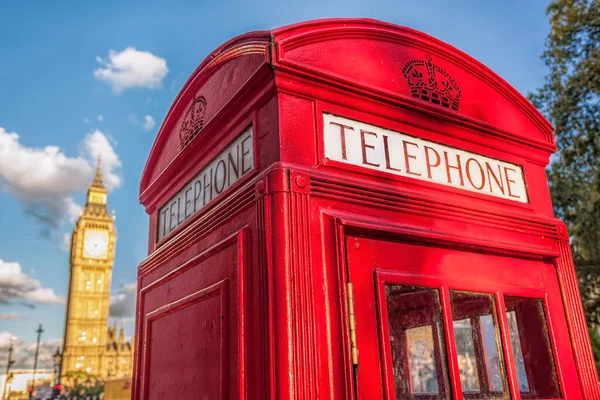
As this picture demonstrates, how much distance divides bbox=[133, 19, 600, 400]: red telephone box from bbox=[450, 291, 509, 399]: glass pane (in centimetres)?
1

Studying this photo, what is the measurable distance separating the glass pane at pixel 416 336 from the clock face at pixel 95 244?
101489 mm

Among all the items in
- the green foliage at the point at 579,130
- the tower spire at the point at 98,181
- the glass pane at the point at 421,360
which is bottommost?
the glass pane at the point at 421,360

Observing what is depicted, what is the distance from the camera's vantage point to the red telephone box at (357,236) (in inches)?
68.6

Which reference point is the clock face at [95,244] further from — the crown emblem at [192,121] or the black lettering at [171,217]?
the crown emblem at [192,121]

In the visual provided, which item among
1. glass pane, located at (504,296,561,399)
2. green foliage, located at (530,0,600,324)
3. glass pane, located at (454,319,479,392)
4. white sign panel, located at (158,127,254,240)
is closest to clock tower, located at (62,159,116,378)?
green foliage, located at (530,0,600,324)

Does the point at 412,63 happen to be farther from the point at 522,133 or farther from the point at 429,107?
the point at 522,133

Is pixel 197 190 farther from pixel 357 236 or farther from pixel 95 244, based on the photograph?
pixel 95 244

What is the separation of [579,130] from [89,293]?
9849 cm

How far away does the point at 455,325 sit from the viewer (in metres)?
2.29

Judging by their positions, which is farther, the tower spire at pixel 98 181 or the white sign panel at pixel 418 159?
the tower spire at pixel 98 181

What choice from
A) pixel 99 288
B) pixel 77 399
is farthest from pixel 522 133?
pixel 99 288

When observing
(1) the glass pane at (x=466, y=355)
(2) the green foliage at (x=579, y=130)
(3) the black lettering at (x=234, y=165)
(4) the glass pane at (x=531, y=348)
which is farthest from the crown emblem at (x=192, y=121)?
(2) the green foliage at (x=579, y=130)

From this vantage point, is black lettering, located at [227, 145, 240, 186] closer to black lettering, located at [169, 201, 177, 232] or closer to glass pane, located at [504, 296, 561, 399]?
black lettering, located at [169, 201, 177, 232]

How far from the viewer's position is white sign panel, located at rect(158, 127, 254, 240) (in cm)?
215
